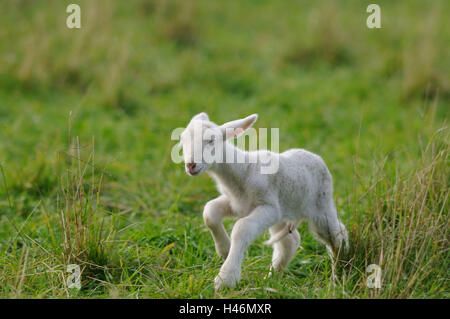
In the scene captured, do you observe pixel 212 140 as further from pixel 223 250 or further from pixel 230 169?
pixel 223 250

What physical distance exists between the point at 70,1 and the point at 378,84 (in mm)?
5324

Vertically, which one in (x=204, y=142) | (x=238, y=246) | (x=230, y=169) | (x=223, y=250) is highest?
(x=204, y=142)

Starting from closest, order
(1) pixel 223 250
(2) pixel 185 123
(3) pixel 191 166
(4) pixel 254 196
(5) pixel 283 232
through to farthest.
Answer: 1. (3) pixel 191 166
2. (4) pixel 254 196
3. (1) pixel 223 250
4. (5) pixel 283 232
5. (2) pixel 185 123

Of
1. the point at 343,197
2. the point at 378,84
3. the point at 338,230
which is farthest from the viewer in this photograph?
the point at 378,84

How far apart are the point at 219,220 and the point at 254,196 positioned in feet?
0.89

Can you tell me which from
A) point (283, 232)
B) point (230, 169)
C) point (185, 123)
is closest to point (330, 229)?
point (283, 232)

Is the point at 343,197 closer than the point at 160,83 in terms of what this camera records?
Yes

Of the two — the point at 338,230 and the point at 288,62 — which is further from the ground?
the point at 288,62

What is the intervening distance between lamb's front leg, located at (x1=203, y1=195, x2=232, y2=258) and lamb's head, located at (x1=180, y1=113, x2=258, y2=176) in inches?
12.9

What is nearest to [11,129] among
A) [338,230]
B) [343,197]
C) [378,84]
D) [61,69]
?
[61,69]

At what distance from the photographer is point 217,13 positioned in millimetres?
11547

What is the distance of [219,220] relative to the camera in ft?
12.5
